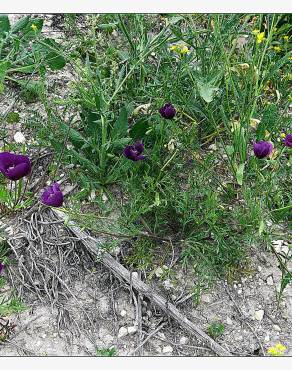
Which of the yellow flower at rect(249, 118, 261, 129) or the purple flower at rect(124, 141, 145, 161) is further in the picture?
the yellow flower at rect(249, 118, 261, 129)

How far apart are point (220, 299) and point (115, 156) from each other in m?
0.69

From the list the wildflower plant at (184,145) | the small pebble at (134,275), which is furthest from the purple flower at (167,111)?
the small pebble at (134,275)

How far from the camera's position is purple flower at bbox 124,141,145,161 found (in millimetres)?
2121

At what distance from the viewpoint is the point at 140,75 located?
2498mm

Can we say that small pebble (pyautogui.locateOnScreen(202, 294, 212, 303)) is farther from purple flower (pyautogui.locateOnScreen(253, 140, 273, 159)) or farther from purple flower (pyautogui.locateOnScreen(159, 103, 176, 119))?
purple flower (pyautogui.locateOnScreen(159, 103, 176, 119))

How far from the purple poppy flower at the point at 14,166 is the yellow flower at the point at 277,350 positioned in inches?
41.5

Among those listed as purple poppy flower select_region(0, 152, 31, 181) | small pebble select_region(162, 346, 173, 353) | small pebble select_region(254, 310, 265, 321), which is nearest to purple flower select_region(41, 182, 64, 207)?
purple poppy flower select_region(0, 152, 31, 181)

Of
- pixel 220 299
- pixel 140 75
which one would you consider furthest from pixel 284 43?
pixel 220 299

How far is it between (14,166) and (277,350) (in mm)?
1154

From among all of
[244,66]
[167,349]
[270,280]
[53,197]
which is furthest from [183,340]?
[244,66]

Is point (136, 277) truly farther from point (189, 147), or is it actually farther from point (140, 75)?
point (140, 75)

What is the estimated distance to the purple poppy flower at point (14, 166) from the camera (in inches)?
79.4

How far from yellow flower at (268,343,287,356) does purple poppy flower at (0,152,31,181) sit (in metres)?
1.05

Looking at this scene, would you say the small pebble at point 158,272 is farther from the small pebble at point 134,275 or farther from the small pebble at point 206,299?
the small pebble at point 206,299
